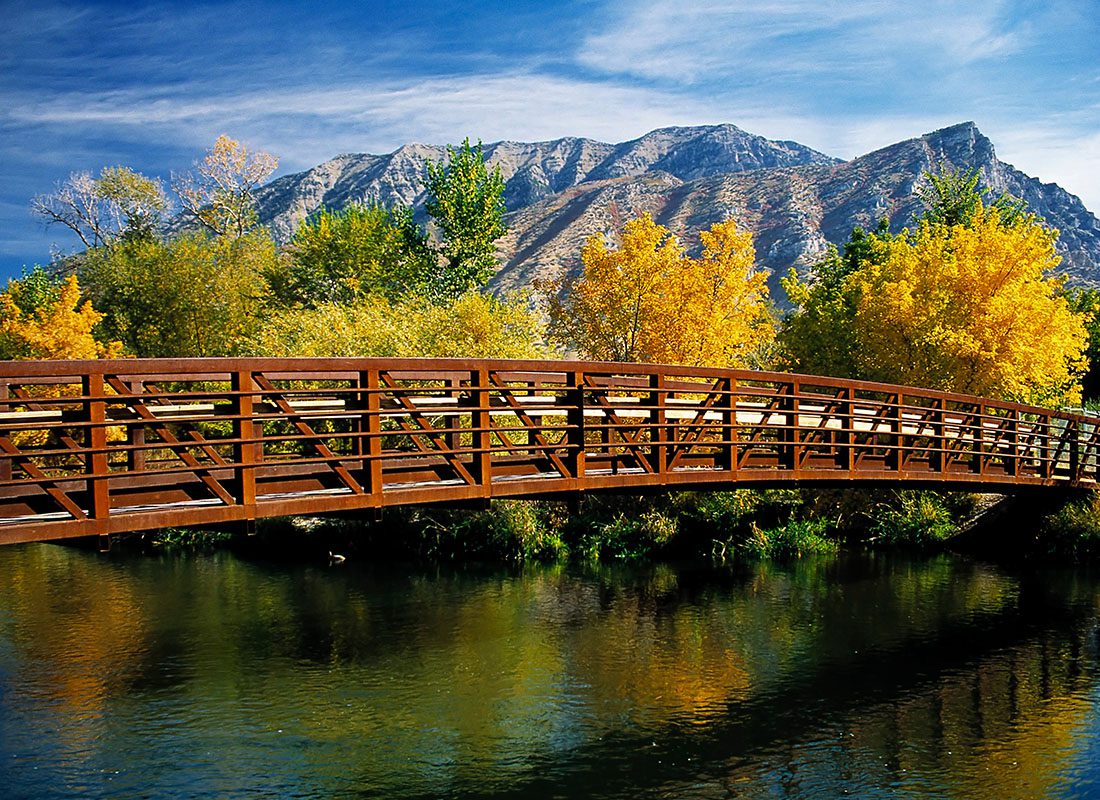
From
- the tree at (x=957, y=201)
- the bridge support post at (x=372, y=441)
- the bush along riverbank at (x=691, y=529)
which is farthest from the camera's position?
the tree at (x=957, y=201)

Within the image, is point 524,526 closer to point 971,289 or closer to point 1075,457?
point 1075,457

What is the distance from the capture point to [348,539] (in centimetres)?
2797

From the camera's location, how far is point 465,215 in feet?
217

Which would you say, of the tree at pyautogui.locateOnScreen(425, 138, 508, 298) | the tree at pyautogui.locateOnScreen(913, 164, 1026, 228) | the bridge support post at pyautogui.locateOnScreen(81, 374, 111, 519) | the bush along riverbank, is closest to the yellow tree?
the bush along riverbank

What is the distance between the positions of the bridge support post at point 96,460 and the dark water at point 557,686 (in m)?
3.50

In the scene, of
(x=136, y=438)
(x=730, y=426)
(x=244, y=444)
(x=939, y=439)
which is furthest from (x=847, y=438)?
(x=136, y=438)

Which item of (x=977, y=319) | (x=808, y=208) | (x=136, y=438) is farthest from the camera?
(x=808, y=208)

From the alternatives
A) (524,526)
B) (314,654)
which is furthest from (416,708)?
(524,526)

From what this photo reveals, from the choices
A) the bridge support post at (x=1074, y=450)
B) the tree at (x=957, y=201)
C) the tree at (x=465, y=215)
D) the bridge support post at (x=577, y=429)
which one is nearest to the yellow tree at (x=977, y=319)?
the bridge support post at (x=1074, y=450)

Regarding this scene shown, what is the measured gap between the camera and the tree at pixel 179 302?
169 ft

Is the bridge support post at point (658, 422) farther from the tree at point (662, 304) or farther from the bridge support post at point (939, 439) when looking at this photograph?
the tree at point (662, 304)

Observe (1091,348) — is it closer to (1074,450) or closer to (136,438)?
(1074,450)

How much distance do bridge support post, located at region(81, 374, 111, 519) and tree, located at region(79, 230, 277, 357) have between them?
40394mm

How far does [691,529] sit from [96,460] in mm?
18874
